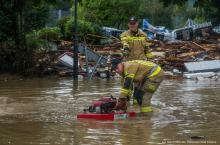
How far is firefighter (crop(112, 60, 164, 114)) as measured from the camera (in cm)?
1125

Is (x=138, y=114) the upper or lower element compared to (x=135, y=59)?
lower

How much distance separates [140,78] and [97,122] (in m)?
1.40

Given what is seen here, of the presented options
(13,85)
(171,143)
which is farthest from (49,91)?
(171,143)

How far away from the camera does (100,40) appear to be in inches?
1435

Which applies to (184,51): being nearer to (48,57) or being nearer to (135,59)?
(48,57)

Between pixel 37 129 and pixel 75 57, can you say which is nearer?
pixel 37 129

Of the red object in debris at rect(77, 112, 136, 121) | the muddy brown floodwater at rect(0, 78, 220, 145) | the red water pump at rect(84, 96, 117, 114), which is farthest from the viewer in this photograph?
the red water pump at rect(84, 96, 117, 114)

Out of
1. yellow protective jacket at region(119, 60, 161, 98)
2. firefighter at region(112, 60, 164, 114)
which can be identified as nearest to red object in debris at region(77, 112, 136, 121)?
firefighter at region(112, 60, 164, 114)

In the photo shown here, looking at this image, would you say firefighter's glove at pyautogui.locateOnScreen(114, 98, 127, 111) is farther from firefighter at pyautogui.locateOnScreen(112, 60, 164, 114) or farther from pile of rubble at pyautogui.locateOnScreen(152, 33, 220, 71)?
pile of rubble at pyautogui.locateOnScreen(152, 33, 220, 71)

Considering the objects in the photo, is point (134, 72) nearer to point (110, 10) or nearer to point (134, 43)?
point (134, 43)

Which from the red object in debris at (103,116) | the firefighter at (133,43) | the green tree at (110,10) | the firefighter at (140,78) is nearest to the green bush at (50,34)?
the green tree at (110,10)

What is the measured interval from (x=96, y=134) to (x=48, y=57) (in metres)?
15.6

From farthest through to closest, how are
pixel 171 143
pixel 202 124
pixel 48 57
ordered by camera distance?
pixel 48 57 < pixel 202 124 < pixel 171 143

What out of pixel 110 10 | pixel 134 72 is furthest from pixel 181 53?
pixel 134 72
